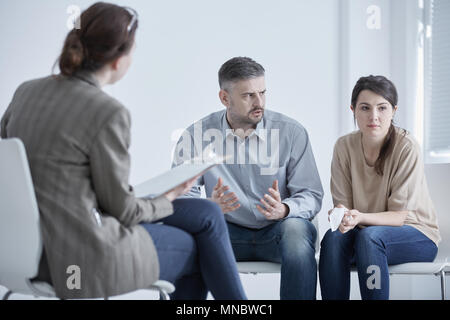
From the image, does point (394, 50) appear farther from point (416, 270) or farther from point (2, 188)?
point (2, 188)

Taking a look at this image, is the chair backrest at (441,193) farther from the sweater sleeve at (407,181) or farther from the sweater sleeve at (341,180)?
the sweater sleeve at (341,180)

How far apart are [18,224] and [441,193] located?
6.02 ft

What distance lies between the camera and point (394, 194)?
2184 mm

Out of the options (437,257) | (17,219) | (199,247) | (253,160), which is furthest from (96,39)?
(437,257)

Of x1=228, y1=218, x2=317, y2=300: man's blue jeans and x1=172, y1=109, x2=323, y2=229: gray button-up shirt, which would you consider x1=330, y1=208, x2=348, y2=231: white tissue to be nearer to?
x1=228, y1=218, x2=317, y2=300: man's blue jeans

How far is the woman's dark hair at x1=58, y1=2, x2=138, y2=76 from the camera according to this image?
1459mm

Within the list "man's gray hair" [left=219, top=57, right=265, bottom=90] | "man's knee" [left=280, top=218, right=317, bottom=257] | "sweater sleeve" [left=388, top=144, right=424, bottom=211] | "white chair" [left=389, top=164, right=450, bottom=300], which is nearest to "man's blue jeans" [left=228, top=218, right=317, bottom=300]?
"man's knee" [left=280, top=218, right=317, bottom=257]

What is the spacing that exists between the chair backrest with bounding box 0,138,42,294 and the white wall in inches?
73.9

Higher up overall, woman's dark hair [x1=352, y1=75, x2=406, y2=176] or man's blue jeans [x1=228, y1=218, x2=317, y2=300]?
woman's dark hair [x1=352, y1=75, x2=406, y2=176]

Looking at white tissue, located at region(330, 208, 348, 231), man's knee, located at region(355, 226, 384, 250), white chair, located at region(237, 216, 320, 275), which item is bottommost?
white chair, located at region(237, 216, 320, 275)

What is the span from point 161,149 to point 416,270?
1.75 meters

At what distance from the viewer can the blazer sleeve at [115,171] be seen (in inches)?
54.1

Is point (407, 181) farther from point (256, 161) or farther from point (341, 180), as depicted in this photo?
point (256, 161)
